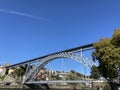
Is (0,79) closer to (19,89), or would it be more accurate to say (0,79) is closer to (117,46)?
(19,89)

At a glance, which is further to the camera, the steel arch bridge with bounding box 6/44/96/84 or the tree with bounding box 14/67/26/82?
the tree with bounding box 14/67/26/82

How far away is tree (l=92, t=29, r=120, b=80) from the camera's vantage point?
39.6 meters

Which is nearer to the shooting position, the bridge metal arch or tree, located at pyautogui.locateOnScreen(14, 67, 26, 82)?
the bridge metal arch

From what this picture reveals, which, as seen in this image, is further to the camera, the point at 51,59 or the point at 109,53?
the point at 51,59

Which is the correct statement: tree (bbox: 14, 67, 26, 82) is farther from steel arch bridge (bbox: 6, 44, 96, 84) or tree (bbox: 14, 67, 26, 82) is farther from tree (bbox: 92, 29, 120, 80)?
tree (bbox: 92, 29, 120, 80)

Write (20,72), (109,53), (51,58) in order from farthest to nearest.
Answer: (20,72) → (51,58) → (109,53)

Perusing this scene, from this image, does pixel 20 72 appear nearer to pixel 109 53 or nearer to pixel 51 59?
pixel 51 59

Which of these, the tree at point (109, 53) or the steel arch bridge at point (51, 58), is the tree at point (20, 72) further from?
the tree at point (109, 53)

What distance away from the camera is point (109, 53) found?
40.2m

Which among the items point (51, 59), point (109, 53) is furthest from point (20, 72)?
point (109, 53)

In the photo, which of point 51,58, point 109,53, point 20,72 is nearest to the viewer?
point 109,53

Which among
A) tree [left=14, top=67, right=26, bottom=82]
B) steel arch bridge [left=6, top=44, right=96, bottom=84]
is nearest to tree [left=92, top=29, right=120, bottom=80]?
steel arch bridge [left=6, top=44, right=96, bottom=84]

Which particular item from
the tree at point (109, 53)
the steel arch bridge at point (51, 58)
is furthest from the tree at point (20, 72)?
the tree at point (109, 53)

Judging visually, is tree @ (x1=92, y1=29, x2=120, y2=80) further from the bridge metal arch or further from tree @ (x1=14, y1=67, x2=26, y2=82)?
tree @ (x1=14, y1=67, x2=26, y2=82)
